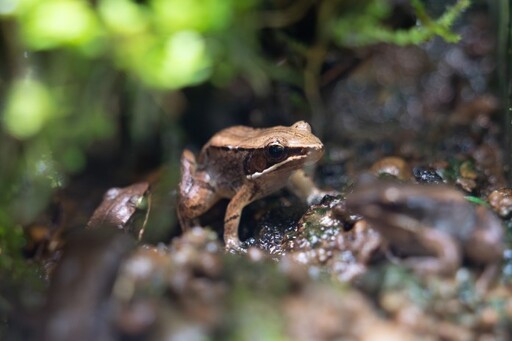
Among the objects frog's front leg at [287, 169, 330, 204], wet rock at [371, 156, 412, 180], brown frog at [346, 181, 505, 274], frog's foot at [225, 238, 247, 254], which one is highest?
brown frog at [346, 181, 505, 274]

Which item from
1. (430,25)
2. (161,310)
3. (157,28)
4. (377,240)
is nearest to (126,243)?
(161,310)

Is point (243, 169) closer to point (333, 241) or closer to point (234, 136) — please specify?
point (234, 136)

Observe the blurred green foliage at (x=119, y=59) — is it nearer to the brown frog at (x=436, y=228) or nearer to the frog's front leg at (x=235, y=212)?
the frog's front leg at (x=235, y=212)

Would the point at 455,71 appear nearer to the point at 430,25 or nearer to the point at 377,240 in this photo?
the point at 430,25

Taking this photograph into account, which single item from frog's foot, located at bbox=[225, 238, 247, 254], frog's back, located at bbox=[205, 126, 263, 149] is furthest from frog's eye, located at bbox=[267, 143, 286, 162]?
frog's foot, located at bbox=[225, 238, 247, 254]

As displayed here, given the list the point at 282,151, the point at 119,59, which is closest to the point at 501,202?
the point at 282,151

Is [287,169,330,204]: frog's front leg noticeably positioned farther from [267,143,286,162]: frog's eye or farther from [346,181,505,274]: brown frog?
[346,181,505,274]: brown frog
